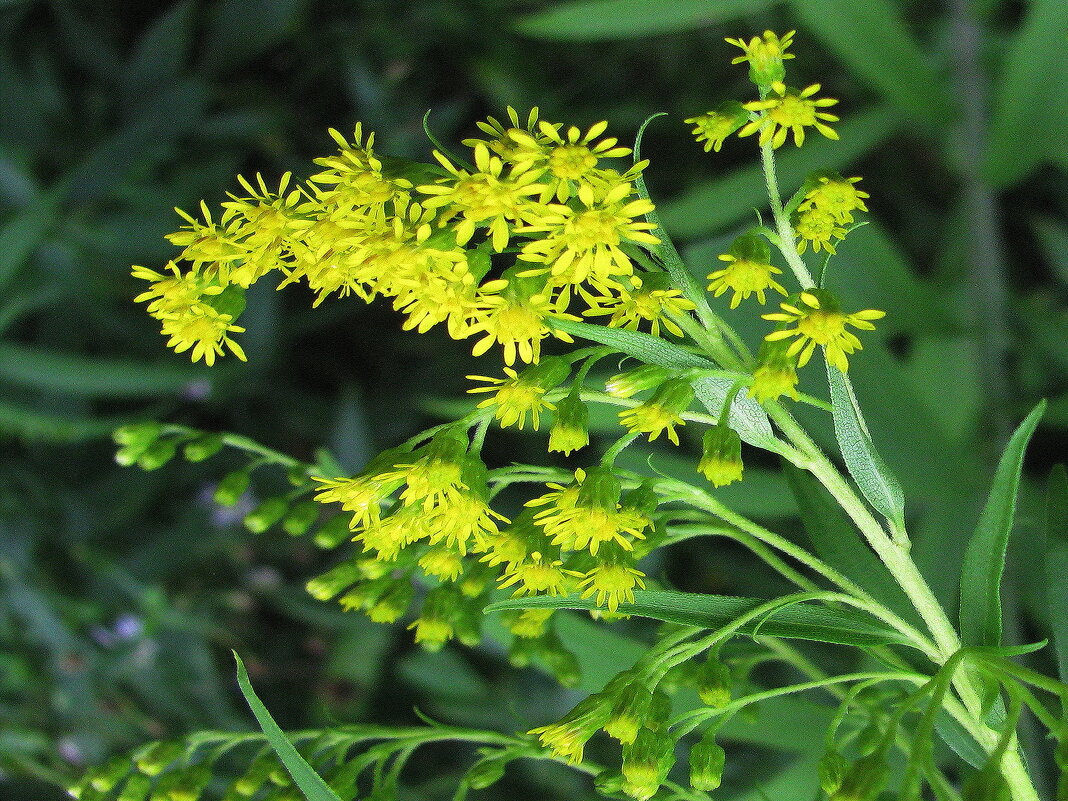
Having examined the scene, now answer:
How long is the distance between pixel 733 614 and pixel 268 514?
38.3 inches

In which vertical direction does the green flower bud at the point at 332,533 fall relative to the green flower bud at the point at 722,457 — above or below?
below

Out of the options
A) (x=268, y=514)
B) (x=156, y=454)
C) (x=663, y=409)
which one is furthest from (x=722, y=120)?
(x=156, y=454)

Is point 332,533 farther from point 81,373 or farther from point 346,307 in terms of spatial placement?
point 346,307

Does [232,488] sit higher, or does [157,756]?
[232,488]

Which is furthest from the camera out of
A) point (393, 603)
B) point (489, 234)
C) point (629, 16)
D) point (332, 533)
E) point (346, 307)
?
point (346, 307)

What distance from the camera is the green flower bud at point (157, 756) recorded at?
167 cm

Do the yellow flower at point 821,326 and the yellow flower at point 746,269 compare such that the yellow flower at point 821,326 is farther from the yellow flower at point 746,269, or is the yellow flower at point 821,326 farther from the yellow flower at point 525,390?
the yellow flower at point 525,390

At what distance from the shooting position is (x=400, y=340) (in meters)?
3.77

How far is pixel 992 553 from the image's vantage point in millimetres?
1200

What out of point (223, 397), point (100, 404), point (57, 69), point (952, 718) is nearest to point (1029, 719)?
point (952, 718)

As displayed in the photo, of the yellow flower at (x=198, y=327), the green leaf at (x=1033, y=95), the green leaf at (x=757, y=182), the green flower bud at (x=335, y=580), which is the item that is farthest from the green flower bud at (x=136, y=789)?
the green leaf at (x=1033, y=95)

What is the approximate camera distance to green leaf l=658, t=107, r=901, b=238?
2.92 metres

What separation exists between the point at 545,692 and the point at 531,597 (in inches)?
77.3

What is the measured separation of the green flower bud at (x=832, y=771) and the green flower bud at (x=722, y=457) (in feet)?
1.28
